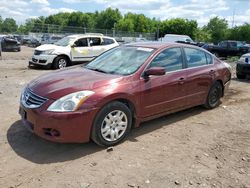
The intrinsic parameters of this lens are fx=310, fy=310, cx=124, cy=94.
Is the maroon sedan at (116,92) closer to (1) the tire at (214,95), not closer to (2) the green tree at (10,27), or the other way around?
(1) the tire at (214,95)

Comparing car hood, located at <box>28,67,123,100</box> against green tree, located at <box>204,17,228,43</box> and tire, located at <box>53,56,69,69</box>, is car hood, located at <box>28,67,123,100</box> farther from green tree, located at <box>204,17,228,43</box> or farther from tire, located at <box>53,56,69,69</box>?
green tree, located at <box>204,17,228,43</box>

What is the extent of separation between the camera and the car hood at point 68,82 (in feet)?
14.4

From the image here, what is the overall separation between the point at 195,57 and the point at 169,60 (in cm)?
91

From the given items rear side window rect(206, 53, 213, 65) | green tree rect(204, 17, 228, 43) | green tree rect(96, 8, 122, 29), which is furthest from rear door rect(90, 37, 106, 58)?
green tree rect(96, 8, 122, 29)

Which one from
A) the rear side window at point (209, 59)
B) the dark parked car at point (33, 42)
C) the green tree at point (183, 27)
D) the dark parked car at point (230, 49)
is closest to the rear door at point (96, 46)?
the rear side window at point (209, 59)

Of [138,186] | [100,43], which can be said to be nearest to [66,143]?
[138,186]

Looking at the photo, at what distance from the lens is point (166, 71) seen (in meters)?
5.50

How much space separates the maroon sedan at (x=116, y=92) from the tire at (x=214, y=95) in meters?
0.15

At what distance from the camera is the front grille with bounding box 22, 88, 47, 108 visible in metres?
4.35

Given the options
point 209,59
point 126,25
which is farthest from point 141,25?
point 209,59

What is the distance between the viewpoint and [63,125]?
13.7ft

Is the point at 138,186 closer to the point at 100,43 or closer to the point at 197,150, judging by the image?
the point at 197,150

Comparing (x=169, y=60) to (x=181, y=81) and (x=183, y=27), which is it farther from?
(x=183, y=27)

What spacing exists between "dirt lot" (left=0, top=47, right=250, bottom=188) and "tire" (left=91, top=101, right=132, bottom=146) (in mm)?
154
